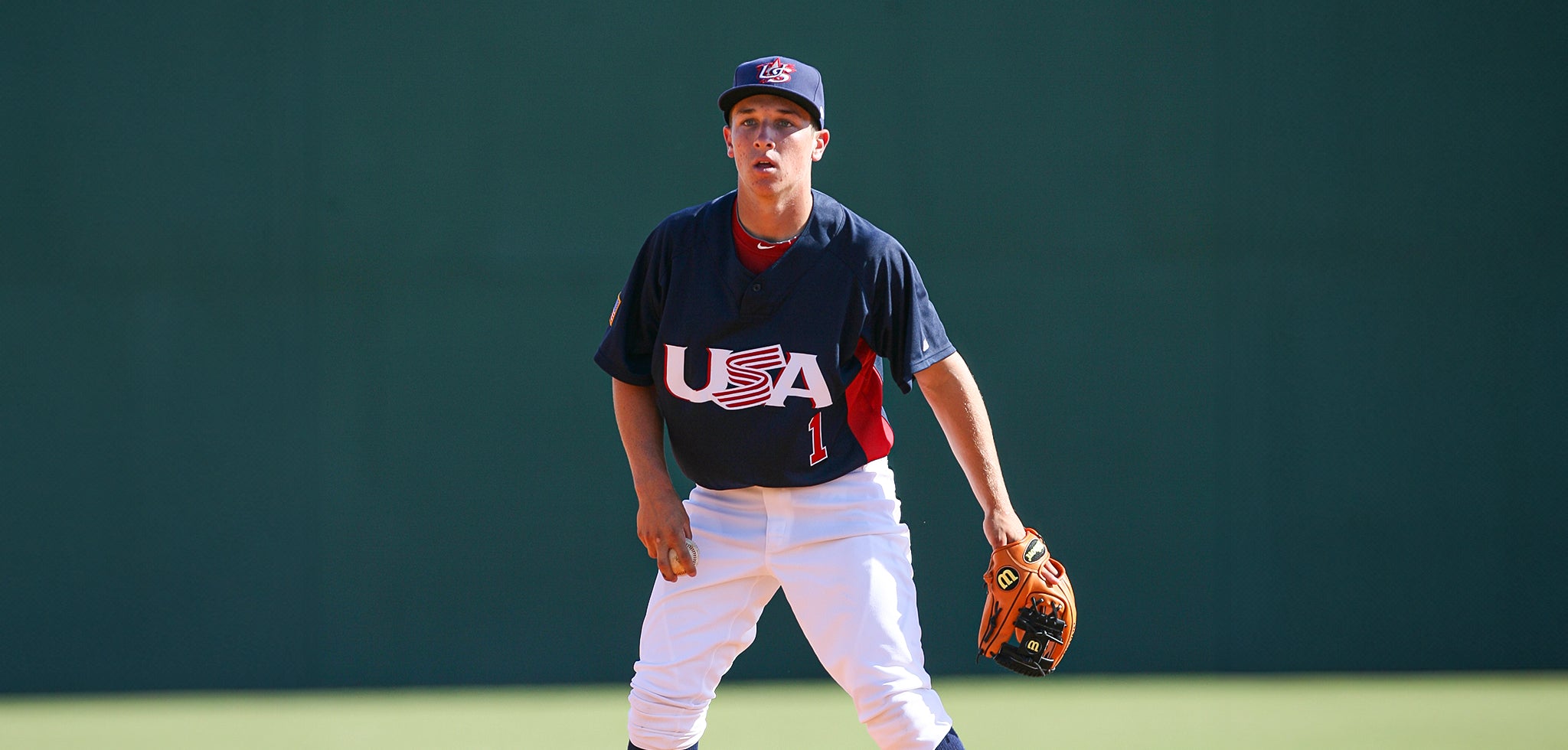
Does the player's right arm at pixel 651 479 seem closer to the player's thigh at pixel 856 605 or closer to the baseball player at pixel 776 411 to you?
the baseball player at pixel 776 411

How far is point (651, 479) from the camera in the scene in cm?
311

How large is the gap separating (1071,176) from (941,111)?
0.58 m

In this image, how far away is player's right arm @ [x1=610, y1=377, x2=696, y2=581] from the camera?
10.1ft

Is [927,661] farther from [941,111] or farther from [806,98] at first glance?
[806,98]

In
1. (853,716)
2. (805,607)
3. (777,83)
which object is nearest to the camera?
(777,83)

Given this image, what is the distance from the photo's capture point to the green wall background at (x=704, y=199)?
18.0 ft

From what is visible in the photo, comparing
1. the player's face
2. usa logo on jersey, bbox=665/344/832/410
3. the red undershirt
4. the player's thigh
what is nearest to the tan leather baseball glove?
the player's thigh

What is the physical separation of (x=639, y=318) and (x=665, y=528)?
0.48 metres

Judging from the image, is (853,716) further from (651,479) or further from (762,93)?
(762,93)

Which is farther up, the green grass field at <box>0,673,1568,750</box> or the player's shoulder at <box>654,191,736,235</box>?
the player's shoulder at <box>654,191,736,235</box>

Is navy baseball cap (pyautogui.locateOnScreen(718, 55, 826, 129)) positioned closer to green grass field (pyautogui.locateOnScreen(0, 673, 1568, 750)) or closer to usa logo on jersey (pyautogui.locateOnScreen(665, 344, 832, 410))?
usa logo on jersey (pyautogui.locateOnScreen(665, 344, 832, 410))

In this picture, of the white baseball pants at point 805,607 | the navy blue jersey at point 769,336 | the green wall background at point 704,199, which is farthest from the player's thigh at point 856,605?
the green wall background at point 704,199

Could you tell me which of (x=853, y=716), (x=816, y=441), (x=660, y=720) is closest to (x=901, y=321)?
(x=816, y=441)

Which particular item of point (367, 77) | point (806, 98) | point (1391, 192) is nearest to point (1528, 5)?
point (1391, 192)
